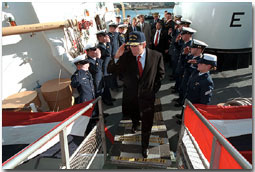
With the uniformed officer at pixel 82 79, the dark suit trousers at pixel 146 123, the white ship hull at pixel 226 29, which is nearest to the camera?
the dark suit trousers at pixel 146 123

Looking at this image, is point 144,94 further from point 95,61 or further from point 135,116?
point 95,61

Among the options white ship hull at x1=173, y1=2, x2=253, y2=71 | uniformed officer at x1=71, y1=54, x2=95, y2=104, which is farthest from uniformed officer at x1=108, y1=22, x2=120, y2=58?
white ship hull at x1=173, y1=2, x2=253, y2=71

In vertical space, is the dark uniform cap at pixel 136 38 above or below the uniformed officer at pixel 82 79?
above

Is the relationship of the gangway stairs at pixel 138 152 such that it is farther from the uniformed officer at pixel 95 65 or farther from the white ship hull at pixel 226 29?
the white ship hull at pixel 226 29

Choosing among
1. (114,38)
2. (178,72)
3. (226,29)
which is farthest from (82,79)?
(226,29)

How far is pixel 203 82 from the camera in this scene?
9.80 feet

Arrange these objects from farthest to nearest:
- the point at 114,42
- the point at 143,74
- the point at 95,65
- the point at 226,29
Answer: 1. the point at 114,42
2. the point at 226,29
3. the point at 95,65
4. the point at 143,74

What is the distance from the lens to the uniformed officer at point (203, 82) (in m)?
2.90

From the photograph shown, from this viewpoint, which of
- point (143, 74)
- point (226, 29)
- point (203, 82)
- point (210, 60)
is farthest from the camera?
point (226, 29)

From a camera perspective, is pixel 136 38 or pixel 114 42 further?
pixel 114 42

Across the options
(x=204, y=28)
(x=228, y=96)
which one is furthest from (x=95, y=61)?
(x=204, y=28)

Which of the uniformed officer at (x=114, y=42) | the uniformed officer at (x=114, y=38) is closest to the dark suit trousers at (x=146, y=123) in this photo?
the uniformed officer at (x=114, y=42)

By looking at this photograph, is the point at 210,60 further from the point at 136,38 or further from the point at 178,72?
the point at 178,72

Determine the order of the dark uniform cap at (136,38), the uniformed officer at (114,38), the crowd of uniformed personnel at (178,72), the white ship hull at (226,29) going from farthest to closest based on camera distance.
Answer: the uniformed officer at (114,38), the white ship hull at (226,29), the crowd of uniformed personnel at (178,72), the dark uniform cap at (136,38)
